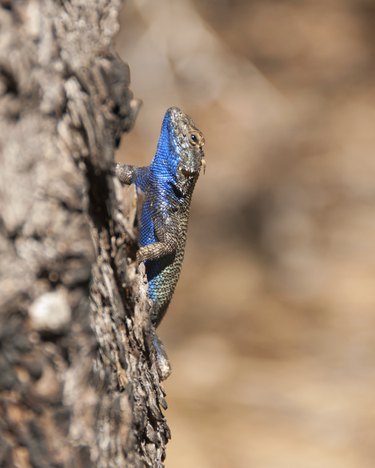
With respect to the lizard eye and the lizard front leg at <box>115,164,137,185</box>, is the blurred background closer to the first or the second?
the lizard eye

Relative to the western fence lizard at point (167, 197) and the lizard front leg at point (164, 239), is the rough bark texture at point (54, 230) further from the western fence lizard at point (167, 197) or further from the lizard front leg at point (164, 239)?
the western fence lizard at point (167, 197)

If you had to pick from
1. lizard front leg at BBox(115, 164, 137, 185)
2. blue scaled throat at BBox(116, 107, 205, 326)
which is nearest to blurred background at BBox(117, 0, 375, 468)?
blue scaled throat at BBox(116, 107, 205, 326)

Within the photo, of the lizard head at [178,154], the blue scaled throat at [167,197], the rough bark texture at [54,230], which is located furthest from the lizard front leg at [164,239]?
the rough bark texture at [54,230]

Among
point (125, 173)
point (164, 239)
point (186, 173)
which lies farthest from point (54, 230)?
point (186, 173)

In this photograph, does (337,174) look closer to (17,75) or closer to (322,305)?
(322,305)

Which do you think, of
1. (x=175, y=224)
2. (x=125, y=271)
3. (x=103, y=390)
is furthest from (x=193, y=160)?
(x=103, y=390)
